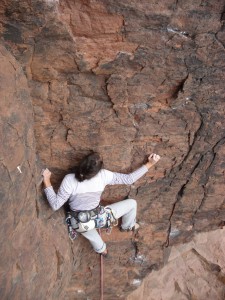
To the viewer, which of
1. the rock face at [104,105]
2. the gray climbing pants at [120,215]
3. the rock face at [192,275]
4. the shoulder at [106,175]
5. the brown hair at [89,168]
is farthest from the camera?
the rock face at [192,275]

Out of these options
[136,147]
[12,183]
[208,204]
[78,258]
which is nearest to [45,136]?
[12,183]

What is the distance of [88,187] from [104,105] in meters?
0.93

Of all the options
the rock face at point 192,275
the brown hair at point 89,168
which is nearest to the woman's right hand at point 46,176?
the brown hair at point 89,168

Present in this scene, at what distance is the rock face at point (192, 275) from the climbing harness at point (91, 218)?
2294 millimetres

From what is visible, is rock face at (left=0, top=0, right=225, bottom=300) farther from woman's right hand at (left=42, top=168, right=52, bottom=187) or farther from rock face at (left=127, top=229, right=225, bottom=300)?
rock face at (left=127, top=229, right=225, bottom=300)

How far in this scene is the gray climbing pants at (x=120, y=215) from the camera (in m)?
4.30

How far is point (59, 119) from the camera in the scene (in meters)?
3.75

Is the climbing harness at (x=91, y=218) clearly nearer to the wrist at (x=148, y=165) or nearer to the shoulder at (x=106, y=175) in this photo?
the shoulder at (x=106, y=175)

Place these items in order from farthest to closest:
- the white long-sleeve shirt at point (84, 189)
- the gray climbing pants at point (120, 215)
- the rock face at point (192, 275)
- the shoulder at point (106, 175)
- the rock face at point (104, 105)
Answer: the rock face at point (192, 275) → the gray climbing pants at point (120, 215) → the shoulder at point (106, 175) → the white long-sleeve shirt at point (84, 189) → the rock face at point (104, 105)

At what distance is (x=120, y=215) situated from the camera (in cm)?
438

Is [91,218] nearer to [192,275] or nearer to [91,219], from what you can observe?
[91,219]

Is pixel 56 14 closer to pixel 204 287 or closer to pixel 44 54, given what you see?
pixel 44 54

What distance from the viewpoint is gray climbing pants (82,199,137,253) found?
430cm

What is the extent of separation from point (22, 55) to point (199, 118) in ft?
6.73
